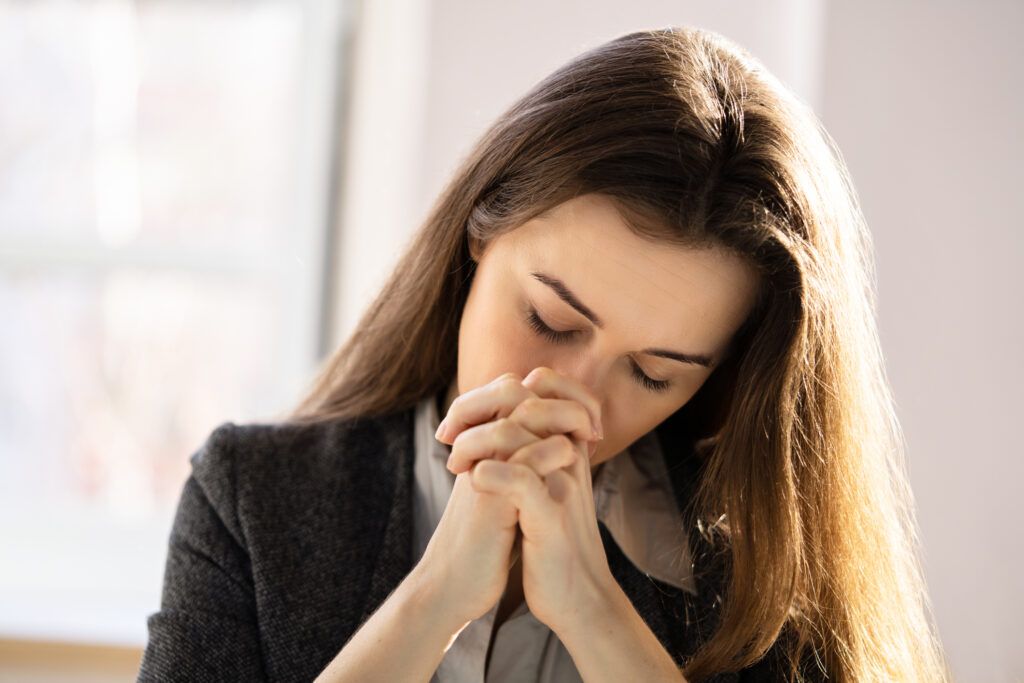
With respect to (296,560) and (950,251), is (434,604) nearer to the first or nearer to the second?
(296,560)

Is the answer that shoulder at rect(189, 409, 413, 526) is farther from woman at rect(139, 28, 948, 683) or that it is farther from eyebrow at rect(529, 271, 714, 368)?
eyebrow at rect(529, 271, 714, 368)

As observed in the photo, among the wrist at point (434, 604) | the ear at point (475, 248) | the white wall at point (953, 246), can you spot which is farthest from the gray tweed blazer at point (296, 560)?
the white wall at point (953, 246)

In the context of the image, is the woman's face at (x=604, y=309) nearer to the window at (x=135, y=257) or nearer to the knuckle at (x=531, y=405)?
the knuckle at (x=531, y=405)

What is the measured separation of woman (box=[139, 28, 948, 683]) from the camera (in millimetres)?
973

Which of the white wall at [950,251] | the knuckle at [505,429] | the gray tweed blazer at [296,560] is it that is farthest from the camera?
the white wall at [950,251]

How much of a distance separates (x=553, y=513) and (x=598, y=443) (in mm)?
133

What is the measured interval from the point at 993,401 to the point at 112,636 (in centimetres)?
163

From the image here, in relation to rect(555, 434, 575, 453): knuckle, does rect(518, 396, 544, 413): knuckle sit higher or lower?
higher

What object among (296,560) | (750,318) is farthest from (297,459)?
(750,318)

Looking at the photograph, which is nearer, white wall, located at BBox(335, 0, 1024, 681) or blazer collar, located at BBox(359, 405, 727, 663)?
blazer collar, located at BBox(359, 405, 727, 663)

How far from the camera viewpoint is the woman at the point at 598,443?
0.97 meters

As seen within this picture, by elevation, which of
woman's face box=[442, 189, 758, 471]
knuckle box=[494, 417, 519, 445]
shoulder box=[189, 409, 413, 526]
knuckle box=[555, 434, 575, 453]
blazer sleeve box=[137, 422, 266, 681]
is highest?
woman's face box=[442, 189, 758, 471]

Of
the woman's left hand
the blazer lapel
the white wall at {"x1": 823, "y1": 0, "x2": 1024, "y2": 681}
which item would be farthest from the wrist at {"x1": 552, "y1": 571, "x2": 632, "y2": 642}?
the white wall at {"x1": 823, "y1": 0, "x2": 1024, "y2": 681}

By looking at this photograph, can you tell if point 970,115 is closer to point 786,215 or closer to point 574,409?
point 786,215
